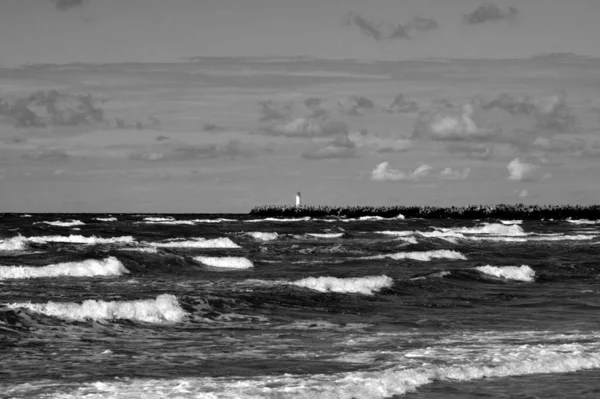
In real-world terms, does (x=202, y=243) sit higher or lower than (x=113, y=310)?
higher

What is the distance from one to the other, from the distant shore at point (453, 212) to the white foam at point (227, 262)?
326ft

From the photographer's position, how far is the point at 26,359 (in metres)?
16.0

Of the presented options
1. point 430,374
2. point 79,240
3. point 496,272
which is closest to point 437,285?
point 496,272

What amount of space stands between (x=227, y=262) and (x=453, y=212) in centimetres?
11225

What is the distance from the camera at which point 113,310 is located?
2198 centimetres

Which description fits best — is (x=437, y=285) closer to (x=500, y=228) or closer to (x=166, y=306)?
(x=166, y=306)

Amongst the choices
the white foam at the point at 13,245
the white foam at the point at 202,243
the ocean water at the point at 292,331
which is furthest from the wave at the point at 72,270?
the white foam at the point at 202,243

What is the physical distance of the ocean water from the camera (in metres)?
13.8

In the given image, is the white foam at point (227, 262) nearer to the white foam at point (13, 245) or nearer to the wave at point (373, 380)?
the white foam at point (13, 245)

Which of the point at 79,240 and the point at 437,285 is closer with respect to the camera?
the point at 437,285

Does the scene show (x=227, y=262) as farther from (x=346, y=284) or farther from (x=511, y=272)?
(x=346, y=284)

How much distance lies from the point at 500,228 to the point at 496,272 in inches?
2230

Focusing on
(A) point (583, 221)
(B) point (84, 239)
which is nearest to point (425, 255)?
(B) point (84, 239)

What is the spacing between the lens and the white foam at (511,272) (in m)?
34.7
